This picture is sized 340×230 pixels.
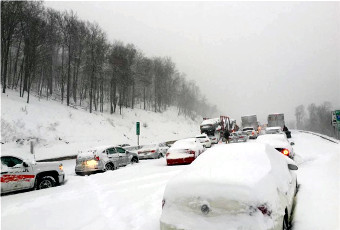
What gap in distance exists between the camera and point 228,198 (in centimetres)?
375

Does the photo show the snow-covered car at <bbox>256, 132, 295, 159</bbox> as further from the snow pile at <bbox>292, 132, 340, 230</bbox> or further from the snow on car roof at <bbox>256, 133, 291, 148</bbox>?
the snow pile at <bbox>292, 132, 340, 230</bbox>

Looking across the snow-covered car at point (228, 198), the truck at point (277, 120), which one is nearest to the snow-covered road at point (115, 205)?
the snow-covered car at point (228, 198)

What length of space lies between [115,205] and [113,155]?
8.16 m

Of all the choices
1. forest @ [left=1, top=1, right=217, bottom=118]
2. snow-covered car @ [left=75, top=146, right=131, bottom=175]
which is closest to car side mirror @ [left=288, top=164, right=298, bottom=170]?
snow-covered car @ [left=75, top=146, right=131, bottom=175]

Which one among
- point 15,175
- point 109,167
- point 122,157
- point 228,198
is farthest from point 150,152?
point 228,198

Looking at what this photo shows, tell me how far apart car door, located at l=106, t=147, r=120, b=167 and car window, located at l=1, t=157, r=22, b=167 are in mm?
5389

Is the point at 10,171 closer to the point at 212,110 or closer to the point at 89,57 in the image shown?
the point at 89,57

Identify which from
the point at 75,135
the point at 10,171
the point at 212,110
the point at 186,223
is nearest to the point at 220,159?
the point at 186,223

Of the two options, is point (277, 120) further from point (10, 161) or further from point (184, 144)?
point (10, 161)

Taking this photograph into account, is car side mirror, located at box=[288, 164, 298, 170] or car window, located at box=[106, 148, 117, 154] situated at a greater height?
car window, located at box=[106, 148, 117, 154]

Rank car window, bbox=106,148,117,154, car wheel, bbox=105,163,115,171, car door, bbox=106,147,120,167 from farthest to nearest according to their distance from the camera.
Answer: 1. car window, bbox=106,148,117,154
2. car door, bbox=106,147,120,167
3. car wheel, bbox=105,163,115,171

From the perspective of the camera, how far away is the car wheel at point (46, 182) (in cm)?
1058

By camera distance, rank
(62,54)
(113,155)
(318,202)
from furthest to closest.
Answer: (62,54) < (113,155) < (318,202)

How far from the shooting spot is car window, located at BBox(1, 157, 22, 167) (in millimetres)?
9625
